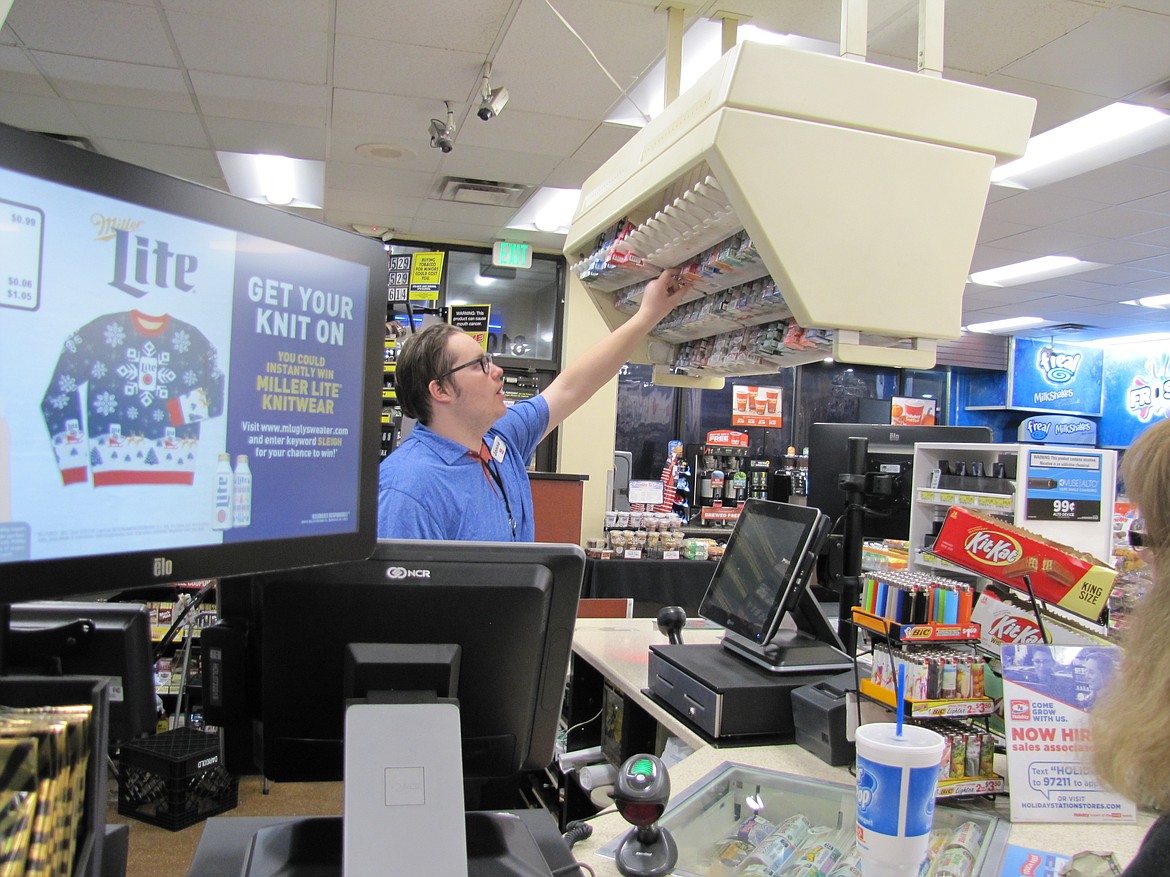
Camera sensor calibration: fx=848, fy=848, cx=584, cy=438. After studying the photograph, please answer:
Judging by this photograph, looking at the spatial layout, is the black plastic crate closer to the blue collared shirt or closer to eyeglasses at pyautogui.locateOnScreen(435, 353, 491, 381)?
the blue collared shirt

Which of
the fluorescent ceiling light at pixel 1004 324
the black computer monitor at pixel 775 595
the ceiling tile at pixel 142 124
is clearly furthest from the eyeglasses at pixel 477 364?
the fluorescent ceiling light at pixel 1004 324

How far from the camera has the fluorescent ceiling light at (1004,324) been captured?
9.23 metres

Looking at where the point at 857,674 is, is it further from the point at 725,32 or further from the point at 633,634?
the point at 725,32

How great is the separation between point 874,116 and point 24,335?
1399 millimetres

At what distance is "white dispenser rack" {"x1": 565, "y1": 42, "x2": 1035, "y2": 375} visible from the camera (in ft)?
4.77

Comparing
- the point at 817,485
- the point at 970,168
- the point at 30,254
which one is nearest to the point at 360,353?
the point at 30,254

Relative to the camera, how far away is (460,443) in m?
2.20

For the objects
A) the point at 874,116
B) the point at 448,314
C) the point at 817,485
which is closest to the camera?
the point at 874,116

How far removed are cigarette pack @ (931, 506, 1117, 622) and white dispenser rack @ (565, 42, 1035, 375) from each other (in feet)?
1.22

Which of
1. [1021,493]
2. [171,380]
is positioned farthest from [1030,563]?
[1021,493]

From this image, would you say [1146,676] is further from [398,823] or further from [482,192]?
[482,192]

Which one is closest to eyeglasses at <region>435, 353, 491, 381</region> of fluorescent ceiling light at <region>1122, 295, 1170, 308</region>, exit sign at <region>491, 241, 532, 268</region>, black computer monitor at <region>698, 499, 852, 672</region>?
black computer monitor at <region>698, 499, 852, 672</region>

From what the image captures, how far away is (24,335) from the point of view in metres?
0.61

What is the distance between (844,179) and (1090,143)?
395 cm
